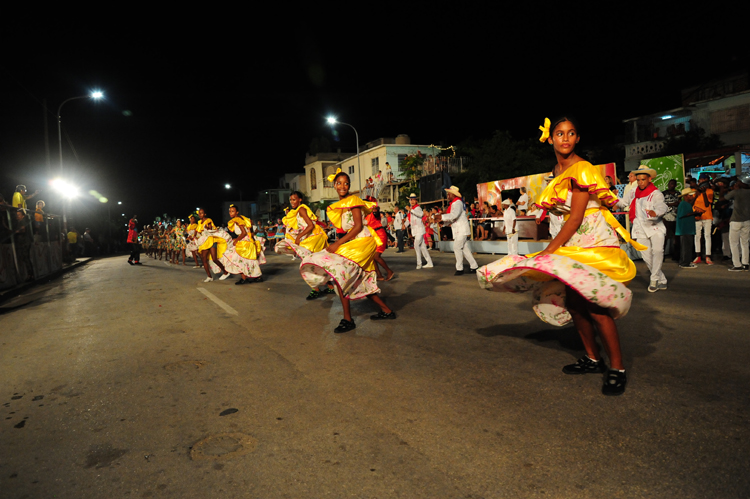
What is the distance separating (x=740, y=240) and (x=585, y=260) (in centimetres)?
901

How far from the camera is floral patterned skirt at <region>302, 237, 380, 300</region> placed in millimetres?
6059

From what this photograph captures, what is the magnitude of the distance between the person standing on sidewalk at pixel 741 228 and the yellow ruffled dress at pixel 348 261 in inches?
325

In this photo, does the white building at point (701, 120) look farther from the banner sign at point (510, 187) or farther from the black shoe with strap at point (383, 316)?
the black shoe with strap at point (383, 316)

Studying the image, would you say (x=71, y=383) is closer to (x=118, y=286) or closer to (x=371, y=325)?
(x=371, y=325)

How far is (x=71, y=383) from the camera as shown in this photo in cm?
455

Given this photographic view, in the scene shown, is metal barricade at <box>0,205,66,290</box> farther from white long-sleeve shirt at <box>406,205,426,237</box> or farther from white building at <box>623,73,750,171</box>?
white building at <box>623,73,750,171</box>

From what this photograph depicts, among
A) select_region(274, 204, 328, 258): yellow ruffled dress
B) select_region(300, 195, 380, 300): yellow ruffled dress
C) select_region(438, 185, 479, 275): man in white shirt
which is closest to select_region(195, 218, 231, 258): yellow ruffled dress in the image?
select_region(274, 204, 328, 258): yellow ruffled dress

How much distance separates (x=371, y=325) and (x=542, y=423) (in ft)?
11.2

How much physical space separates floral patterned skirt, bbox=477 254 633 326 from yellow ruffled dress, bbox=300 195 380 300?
2.34 metres

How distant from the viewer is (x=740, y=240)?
10.5m

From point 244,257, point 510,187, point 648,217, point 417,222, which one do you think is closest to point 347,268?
point 648,217

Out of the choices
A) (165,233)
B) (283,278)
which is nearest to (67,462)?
(283,278)

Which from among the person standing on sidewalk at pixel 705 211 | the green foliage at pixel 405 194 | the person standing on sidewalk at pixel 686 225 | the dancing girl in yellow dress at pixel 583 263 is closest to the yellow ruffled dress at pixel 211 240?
the dancing girl in yellow dress at pixel 583 263

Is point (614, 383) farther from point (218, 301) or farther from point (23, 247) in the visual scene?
point (23, 247)
